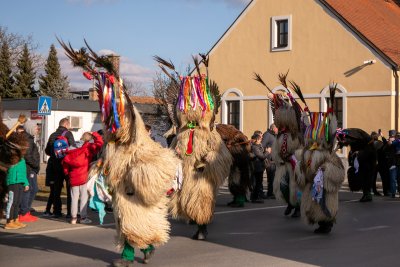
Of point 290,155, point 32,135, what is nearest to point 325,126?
point 290,155

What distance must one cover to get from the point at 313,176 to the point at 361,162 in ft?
20.1

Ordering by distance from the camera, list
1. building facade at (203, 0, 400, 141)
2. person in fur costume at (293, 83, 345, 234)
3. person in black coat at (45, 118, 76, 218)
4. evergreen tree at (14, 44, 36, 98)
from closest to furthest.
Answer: person in fur costume at (293, 83, 345, 234) → person in black coat at (45, 118, 76, 218) → building facade at (203, 0, 400, 141) → evergreen tree at (14, 44, 36, 98)

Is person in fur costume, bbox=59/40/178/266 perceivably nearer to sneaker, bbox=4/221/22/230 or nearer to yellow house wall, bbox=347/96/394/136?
sneaker, bbox=4/221/22/230

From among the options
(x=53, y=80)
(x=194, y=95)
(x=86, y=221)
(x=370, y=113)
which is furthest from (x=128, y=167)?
(x=53, y=80)

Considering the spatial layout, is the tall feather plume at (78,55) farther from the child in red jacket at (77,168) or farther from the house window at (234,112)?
the house window at (234,112)

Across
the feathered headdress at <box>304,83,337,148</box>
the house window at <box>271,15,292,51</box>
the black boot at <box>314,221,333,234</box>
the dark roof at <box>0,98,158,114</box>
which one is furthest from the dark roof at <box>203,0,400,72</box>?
the black boot at <box>314,221,333,234</box>

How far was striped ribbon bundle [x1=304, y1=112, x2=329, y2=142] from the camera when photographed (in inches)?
432

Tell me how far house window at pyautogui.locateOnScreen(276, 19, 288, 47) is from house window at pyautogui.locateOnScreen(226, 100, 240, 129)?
352 centimetres

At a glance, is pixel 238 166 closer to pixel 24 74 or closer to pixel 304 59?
pixel 304 59

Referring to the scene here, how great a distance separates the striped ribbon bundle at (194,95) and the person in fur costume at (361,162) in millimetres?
6808

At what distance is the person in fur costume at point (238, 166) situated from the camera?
1487 centimetres

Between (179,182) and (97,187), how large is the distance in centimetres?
135

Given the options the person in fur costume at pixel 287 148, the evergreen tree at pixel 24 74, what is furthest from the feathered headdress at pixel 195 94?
the evergreen tree at pixel 24 74

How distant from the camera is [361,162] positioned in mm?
16609
